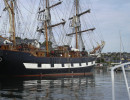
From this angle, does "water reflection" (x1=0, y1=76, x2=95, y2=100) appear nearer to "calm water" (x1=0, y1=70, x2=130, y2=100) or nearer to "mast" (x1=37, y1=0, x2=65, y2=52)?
"calm water" (x1=0, y1=70, x2=130, y2=100)

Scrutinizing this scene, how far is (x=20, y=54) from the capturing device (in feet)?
101

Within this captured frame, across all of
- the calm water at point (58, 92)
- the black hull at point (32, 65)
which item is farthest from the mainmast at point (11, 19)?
the calm water at point (58, 92)

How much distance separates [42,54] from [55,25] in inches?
325

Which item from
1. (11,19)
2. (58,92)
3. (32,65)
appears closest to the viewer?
(58,92)

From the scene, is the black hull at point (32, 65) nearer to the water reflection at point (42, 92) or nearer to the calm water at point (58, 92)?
the calm water at point (58, 92)

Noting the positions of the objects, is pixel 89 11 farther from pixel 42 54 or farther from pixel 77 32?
pixel 42 54

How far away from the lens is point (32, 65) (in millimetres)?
32094

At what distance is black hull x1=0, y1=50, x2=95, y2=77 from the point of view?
99.2 ft

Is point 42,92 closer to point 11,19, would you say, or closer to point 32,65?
point 32,65

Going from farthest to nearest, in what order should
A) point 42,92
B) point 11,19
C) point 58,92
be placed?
point 11,19 → point 58,92 → point 42,92

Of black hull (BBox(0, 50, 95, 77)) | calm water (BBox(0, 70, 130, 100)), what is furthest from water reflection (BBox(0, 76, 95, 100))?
black hull (BBox(0, 50, 95, 77))

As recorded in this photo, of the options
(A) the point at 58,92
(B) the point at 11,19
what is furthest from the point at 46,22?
(A) the point at 58,92

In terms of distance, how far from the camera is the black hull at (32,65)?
99.2 feet

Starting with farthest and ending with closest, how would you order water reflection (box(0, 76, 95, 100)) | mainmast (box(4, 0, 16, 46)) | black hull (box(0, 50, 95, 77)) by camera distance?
mainmast (box(4, 0, 16, 46)) → black hull (box(0, 50, 95, 77)) → water reflection (box(0, 76, 95, 100))
